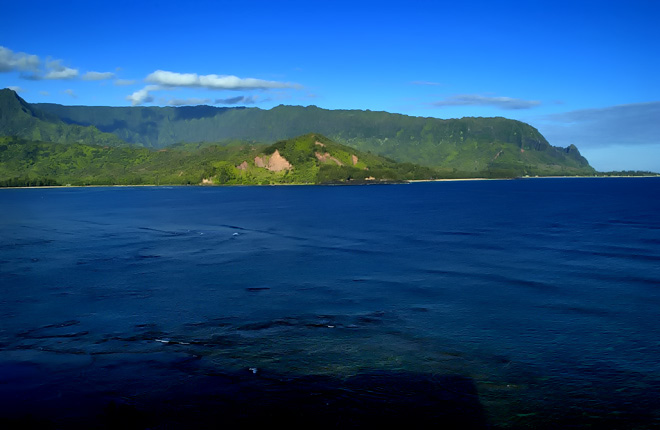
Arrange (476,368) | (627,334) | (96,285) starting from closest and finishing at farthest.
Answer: (476,368) → (627,334) → (96,285)

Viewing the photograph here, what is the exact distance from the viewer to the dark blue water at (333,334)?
88.7ft

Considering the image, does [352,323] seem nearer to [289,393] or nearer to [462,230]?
[289,393]

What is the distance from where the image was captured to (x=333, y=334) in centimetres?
3816

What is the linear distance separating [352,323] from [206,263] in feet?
106

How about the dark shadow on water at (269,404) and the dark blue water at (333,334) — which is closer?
the dark shadow on water at (269,404)

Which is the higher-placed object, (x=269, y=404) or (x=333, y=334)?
(x=333, y=334)

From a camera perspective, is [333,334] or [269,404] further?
[333,334]

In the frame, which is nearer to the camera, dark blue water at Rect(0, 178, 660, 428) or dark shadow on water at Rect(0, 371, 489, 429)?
dark shadow on water at Rect(0, 371, 489, 429)

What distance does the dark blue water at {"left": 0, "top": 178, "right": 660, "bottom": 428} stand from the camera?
1064 inches

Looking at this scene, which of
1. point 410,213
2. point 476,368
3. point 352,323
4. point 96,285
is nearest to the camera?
point 476,368

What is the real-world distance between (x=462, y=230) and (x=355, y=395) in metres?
74.6

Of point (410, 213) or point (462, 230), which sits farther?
point (410, 213)

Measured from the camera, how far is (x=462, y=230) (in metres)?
98.3

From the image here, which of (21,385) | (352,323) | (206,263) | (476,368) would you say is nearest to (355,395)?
(476,368)
